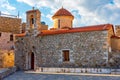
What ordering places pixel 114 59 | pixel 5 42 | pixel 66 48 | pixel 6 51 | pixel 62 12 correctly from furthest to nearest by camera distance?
pixel 5 42 → pixel 6 51 → pixel 62 12 → pixel 66 48 → pixel 114 59

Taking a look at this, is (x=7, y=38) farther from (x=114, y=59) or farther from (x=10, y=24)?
(x=114, y=59)

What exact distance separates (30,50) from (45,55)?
2026 millimetres

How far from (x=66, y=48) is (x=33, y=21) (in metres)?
5.25

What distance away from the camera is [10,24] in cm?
3139

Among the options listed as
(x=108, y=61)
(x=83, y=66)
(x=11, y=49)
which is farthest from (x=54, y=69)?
(x=11, y=49)

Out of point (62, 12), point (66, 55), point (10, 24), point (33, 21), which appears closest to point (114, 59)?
point (66, 55)

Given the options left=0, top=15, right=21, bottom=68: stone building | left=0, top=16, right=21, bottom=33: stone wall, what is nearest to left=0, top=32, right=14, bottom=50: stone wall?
left=0, top=15, right=21, bottom=68: stone building

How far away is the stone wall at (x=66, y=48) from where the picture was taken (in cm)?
1734

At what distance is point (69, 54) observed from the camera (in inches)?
739

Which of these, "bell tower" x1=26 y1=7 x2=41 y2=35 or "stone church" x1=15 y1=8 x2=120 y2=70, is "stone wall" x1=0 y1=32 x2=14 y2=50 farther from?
"bell tower" x1=26 y1=7 x2=41 y2=35

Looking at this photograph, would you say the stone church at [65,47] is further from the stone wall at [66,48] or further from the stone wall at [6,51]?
the stone wall at [6,51]

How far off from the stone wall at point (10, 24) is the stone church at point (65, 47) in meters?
9.46

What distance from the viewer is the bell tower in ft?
69.6

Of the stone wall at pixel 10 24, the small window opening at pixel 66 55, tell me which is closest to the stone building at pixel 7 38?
the stone wall at pixel 10 24
